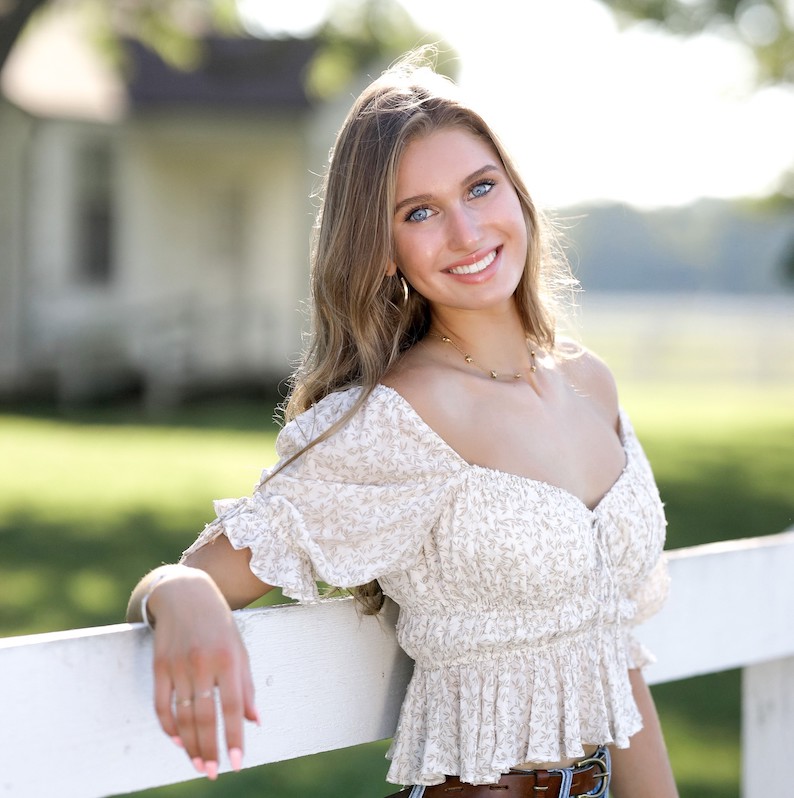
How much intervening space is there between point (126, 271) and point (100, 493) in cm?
813

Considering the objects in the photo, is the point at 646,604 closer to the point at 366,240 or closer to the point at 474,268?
the point at 474,268

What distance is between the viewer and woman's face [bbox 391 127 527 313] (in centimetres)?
215

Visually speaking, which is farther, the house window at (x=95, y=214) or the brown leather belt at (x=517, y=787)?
the house window at (x=95, y=214)

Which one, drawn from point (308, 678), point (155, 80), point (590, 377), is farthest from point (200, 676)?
point (155, 80)

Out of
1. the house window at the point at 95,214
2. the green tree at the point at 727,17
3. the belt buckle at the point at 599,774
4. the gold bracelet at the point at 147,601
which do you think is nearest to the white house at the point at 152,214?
the house window at the point at 95,214

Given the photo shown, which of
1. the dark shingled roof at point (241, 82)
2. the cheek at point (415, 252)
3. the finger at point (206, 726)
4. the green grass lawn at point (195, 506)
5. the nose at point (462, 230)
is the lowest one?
the green grass lawn at point (195, 506)

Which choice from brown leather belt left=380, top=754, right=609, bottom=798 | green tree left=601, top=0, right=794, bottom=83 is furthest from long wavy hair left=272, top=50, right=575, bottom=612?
green tree left=601, top=0, right=794, bottom=83

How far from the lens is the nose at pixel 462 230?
2.14 meters

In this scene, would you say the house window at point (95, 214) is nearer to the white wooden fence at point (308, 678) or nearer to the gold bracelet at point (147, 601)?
the white wooden fence at point (308, 678)

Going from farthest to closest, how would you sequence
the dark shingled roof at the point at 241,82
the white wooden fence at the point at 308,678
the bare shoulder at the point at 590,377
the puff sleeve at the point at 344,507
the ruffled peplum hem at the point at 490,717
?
1. the dark shingled roof at the point at 241,82
2. the bare shoulder at the point at 590,377
3. the ruffled peplum hem at the point at 490,717
4. the puff sleeve at the point at 344,507
5. the white wooden fence at the point at 308,678

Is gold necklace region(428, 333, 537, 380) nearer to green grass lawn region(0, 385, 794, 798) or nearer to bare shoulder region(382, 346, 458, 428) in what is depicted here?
bare shoulder region(382, 346, 458, 428)

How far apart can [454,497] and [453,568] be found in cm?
12

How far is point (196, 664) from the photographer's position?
1504 millimetres

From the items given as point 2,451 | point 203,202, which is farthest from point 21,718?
point 203,202
